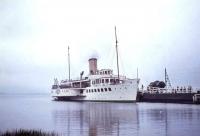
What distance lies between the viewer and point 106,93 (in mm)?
38000

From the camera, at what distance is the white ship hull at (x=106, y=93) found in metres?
35.2

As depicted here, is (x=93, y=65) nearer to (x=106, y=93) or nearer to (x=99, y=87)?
Result: (x=99, y=87)

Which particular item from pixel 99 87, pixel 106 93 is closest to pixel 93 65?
pixel 99 87

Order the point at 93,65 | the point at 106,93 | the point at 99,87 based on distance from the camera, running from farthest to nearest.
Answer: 1. the point at 93,65
2. the point at 99,87
3. the point at 106,93

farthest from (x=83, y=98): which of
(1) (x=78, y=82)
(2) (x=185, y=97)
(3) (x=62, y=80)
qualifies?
(2) (x=185, y=97)

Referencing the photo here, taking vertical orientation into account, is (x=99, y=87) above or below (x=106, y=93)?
above

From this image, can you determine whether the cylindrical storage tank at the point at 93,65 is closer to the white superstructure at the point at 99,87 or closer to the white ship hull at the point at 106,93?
the white superstructure at the point at 99,87

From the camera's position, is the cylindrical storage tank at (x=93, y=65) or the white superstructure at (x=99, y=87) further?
the cylindrical storage tank at (x=93, y=65)

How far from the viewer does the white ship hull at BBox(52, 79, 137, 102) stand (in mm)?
35188

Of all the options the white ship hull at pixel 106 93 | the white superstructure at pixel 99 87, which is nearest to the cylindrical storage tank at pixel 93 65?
the white superstructure at pixel 99 87

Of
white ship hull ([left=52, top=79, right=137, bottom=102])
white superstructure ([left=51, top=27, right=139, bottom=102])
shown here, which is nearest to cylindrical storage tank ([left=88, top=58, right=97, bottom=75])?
white superstructure ([left=51, top=27, right=139, bottom=102])

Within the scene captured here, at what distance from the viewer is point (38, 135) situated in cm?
940

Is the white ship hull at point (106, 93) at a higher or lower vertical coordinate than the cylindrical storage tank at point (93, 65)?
lower

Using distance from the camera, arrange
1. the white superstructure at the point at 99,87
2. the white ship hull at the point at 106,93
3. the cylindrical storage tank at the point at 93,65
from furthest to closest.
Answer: the cylindrical storage tank at the point at 93,65
the white superstructure at the point at 99,87
the white ship hull at the point at 106,93
